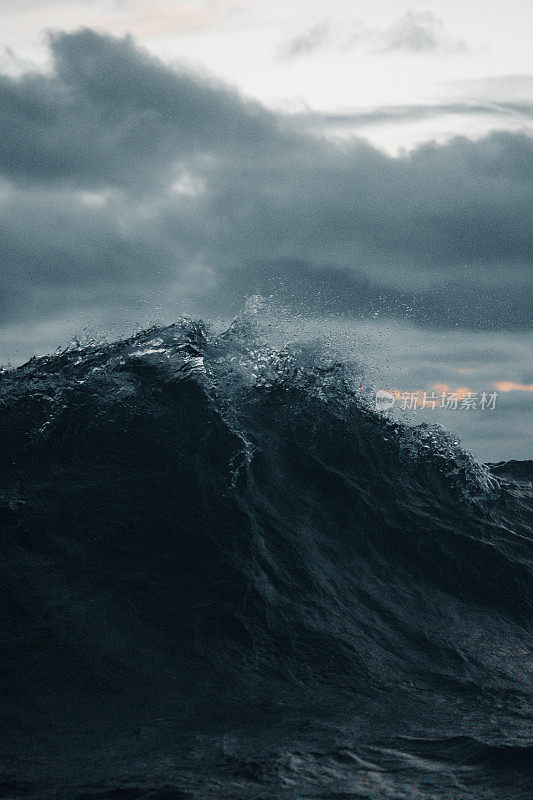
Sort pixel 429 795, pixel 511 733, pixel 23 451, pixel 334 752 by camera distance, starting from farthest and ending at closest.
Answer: pixel 23 451 → pixel 511 733 → pixel 334 752 → pixel 429 795

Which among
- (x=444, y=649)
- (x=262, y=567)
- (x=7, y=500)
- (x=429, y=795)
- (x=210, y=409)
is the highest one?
(x=210, y=409)

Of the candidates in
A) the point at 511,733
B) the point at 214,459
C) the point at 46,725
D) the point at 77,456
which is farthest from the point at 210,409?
the point at 511,733

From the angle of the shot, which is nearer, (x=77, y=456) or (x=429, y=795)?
(x=429, y=795)

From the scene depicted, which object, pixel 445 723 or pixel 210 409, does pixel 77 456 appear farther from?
pixel 445 723

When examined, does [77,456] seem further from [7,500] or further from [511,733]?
[511,733]

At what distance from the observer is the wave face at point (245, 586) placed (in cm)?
493

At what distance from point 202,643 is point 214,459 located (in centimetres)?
308

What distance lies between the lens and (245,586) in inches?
288

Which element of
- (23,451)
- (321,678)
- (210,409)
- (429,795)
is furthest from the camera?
(210,409)

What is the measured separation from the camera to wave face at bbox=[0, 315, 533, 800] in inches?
194

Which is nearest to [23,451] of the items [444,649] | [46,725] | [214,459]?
[214,459]

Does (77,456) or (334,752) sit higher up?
(77,456)

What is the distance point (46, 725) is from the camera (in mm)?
5367

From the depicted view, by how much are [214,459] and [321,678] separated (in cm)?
364
